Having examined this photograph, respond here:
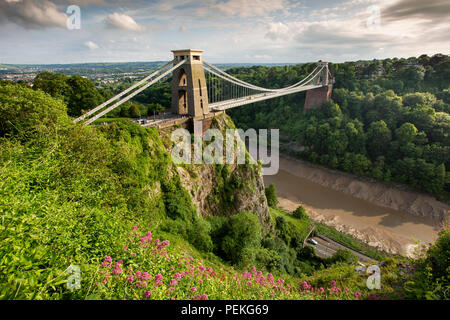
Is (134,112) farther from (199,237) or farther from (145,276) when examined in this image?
(145,276)

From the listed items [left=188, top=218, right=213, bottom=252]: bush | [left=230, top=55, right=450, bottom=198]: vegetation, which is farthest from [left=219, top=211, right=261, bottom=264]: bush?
[left=230, top=55, right=450, bottom=198]: vegetation

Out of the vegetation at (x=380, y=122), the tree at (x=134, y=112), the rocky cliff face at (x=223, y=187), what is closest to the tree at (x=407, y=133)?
the vegetation at (x=380, y=122)

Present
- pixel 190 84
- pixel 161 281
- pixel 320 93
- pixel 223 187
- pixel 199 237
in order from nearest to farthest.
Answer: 1. pixel 161 281
2. pixel 199 237
3. pixel 190 84
4. pixel 223 187
5. pixel 320 93

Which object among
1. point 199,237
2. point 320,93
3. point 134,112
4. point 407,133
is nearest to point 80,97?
point 134,112

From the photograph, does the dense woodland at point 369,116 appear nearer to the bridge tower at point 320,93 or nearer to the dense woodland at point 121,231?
the bridge tower at point 320,93

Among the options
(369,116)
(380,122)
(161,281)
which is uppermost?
(369,116)

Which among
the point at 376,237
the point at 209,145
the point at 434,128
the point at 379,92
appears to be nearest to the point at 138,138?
the point at 209,145

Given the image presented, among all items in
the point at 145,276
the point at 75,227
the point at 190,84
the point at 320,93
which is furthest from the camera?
the point at 320,93

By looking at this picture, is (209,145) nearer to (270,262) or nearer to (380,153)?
(270,262)

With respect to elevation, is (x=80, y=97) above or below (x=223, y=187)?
above
